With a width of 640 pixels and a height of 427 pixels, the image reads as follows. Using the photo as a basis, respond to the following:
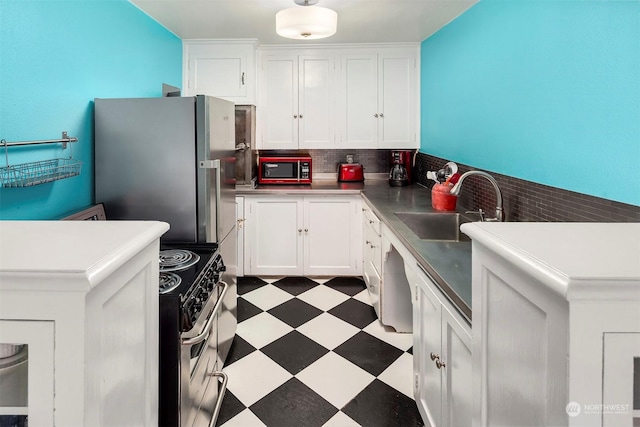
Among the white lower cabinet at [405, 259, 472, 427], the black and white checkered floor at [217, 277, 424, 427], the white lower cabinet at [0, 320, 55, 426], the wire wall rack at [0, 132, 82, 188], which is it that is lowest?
the black and white checkered floor at [217, 277, 424, 427]

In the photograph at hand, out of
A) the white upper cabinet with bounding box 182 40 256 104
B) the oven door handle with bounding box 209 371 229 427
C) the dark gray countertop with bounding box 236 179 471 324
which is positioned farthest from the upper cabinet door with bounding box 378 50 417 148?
the oven door handle with bounding box 209 371 229 427

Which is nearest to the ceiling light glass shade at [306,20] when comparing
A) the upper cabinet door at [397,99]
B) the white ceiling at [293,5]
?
the white ceiling at [293,5]

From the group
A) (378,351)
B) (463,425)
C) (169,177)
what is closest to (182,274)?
(169,177)

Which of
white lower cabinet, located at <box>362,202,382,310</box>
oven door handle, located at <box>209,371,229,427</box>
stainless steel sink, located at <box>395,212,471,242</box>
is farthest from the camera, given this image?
white lower cabinet, located at <box>362,202,382,310</box>

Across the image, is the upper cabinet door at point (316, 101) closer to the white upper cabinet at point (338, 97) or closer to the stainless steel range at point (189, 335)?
the white upper cabinet at point (338, 97)

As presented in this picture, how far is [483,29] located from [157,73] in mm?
2388

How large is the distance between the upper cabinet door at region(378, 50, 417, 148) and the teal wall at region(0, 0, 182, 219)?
88.8 inches

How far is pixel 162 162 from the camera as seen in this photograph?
208 cm

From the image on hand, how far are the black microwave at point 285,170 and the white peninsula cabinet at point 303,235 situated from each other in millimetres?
322

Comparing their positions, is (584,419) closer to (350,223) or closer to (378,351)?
(378,351)

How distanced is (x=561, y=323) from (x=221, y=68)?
369 cm

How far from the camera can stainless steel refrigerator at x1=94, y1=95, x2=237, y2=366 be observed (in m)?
2.05

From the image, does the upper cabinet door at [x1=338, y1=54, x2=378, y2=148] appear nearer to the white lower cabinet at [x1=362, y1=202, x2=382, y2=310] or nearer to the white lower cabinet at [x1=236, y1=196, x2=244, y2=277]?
the white lower cabinet at [x1=362, y1=202, x2=382, y2=310]

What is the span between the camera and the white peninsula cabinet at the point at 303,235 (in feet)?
12.1
